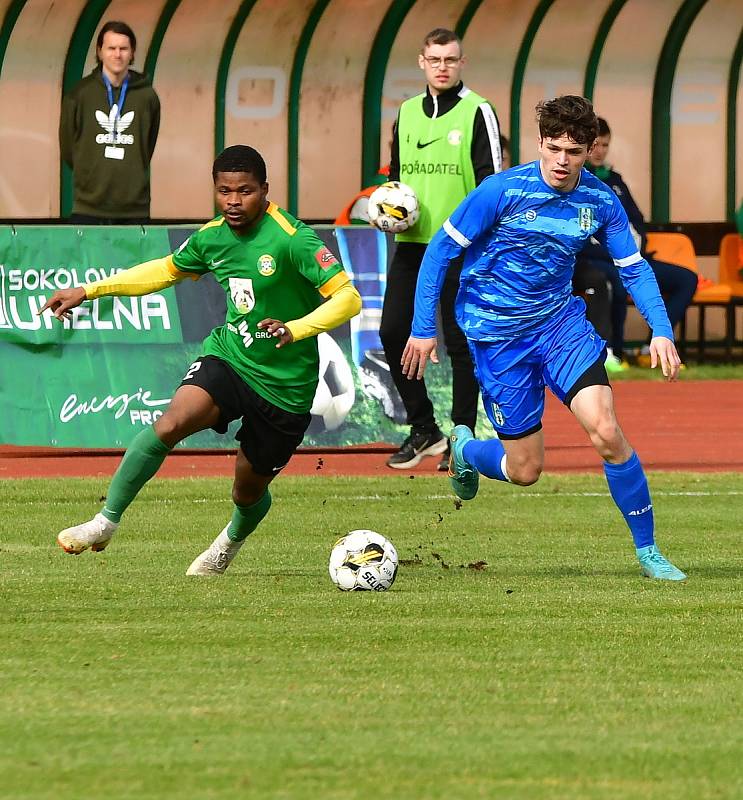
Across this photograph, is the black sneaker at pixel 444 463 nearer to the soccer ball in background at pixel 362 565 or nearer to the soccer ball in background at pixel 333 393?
the soccer ball in background at pixel 333 393

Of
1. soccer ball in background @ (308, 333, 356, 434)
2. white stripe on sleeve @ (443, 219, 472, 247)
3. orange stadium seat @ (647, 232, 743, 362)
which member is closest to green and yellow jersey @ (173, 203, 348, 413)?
white stripe on sleeve @ (443, 219, 472, 247)

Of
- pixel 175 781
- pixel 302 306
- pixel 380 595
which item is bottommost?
pixel 380 595

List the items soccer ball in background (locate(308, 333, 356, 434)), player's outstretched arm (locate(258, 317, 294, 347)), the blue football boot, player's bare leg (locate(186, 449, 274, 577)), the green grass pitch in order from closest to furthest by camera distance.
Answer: the green grass pitch
player's outstretched arm (locate(258, 317, 294, 347))
the blue football boot
player's bare leg (locate(186, 449, 274, 577))
soccer ball in background (locate(308, 333, 356, 434))

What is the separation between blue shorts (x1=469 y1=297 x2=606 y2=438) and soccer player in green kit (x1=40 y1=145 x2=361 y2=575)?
749mm

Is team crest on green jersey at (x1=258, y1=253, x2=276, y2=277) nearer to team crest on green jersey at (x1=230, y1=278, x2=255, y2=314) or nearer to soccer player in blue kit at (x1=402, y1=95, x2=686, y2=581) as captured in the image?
team crest on green jersey at (x1=230, y1=278, x2=255, y2=314)

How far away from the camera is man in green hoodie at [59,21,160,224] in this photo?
1300cm

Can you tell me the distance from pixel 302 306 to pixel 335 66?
1168 centimetres

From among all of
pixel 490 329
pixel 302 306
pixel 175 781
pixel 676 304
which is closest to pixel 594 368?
pixel 490 329

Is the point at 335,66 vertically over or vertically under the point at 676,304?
over

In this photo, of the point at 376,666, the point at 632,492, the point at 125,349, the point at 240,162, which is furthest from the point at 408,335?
the point at 376,666

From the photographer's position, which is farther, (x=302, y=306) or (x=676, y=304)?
(x=676, y=304)

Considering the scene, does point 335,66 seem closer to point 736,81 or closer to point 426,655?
point 736,81

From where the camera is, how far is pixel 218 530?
8984mm

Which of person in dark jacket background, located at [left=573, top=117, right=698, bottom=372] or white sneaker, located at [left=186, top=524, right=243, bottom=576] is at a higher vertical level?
white sneaker, located at [left=186, top=524, right=243, bottom=576]
